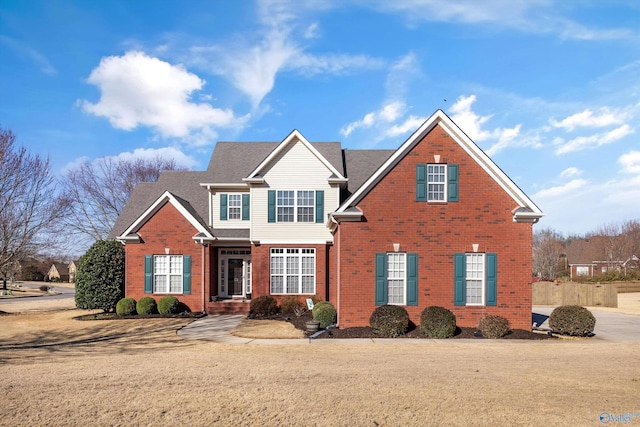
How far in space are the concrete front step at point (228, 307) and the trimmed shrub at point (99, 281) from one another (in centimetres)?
499

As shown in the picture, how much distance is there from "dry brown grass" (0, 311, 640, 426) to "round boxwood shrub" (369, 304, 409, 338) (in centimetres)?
128

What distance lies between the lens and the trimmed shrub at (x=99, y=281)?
83.6 ft

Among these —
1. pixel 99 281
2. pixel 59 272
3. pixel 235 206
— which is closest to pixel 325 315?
pixel 235 206

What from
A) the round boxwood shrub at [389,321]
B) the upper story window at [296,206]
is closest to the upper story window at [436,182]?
the round boxwood shrub at [389,321]

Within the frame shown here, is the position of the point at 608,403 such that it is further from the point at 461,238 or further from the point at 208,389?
the point at 461,238

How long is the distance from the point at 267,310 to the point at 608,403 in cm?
1636

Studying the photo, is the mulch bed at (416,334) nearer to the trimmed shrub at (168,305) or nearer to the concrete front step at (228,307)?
the concrete front step at (228,307)

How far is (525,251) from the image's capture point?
61.8ft

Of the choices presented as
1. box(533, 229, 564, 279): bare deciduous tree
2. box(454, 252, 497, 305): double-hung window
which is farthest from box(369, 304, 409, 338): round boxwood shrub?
box(533, 229, 564, 279): bare deciduous tree

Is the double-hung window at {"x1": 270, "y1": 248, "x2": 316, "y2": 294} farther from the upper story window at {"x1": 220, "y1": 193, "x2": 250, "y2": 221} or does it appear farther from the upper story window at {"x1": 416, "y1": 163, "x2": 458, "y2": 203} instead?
the upper story window at {"x1": 416, "y1": 163, "x2": 458, "y2": 203}

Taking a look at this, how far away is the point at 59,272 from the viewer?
10519 cm

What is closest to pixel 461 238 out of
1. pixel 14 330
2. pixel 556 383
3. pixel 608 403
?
pixel 556 383

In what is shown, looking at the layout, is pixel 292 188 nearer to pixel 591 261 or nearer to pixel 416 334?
pixel 416 334

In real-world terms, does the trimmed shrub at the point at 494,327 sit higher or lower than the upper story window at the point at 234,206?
lower
